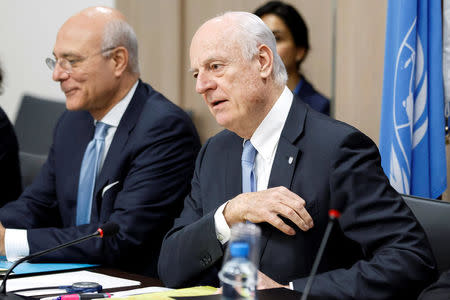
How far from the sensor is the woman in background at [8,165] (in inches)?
138

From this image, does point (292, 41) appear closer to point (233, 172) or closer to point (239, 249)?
point (233, 172)

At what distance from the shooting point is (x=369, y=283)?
72.8 inches

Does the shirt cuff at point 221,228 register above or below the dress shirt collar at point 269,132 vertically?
below

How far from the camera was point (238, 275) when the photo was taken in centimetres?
144

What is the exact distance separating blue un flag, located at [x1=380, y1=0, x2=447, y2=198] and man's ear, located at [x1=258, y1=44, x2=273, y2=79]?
904 mm

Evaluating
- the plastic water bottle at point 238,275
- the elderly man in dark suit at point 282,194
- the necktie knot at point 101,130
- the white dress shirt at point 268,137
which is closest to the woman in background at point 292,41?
the necktie knot at point 101,130

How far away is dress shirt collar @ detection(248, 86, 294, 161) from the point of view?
2215 mm

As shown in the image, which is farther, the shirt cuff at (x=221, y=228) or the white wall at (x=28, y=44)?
the white wall at (x=28, y=44)

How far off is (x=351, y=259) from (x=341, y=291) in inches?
9.9

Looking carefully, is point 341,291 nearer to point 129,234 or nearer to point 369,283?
point 369,283

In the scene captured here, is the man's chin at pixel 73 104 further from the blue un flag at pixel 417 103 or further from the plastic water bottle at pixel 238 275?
the plastic water bottle at pixel 238 275

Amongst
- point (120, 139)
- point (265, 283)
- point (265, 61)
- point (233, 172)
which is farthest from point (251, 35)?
point (120, 139)

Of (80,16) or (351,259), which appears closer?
(351,259)

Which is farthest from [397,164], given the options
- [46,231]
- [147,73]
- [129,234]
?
[147,73]
